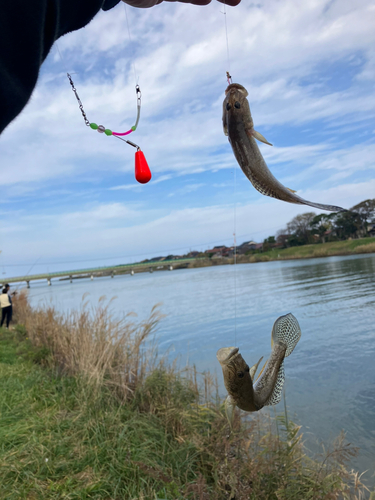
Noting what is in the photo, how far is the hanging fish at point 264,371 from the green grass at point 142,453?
6.73 feet

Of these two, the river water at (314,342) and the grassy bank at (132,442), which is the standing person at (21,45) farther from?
the river water at (314,342)

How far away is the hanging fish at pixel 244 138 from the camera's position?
1415 millimetres

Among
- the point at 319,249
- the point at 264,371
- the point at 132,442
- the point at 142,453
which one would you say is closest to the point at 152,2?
the point at 264,371

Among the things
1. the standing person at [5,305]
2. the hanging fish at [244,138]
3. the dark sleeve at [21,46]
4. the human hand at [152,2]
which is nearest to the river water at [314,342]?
the standing person at [5,305]

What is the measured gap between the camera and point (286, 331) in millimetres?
1542

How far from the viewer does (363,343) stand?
12.0m

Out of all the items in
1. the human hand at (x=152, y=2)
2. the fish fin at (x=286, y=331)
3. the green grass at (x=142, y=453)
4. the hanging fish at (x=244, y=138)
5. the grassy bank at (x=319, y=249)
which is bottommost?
the green grass at (x=142, y=453)

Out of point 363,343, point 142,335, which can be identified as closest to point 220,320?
point 363,343

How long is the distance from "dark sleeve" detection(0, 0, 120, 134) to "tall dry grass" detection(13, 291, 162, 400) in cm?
514

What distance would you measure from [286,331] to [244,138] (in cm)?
84

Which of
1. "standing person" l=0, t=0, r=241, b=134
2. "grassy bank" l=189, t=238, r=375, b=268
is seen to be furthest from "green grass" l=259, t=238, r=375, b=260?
"standing person" l=0, t=0, r=241, b=134

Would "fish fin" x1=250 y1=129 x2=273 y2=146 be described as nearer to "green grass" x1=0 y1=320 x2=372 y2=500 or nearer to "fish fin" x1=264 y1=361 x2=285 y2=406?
"fish fin" x1=264 y1=361 x2=285 y2=406

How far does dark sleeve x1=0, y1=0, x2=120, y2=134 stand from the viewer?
99cm

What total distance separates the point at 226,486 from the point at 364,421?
14.7 feet
